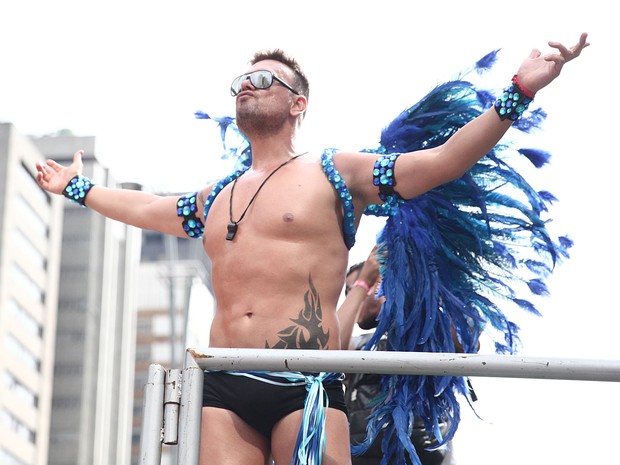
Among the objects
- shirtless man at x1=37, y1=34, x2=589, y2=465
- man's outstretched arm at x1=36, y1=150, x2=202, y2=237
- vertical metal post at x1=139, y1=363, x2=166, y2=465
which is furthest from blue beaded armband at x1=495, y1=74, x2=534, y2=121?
vertical metal post at x1=139, y1=363, x2=166, y2=465

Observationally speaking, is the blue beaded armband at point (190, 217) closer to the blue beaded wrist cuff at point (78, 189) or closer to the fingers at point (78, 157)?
the blue beaded wrist cuff at point (78, 189)

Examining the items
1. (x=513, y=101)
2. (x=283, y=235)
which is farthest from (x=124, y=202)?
(x=513, y=101)

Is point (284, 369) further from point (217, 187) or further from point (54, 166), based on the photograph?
point (54, 166)

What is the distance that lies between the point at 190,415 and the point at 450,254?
5.05 feet

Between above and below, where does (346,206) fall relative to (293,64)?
below

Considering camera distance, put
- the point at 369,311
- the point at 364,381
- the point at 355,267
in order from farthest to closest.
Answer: the point at 355,267, the point at 369,311, the point at 364,381

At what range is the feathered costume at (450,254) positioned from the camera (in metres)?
4.20

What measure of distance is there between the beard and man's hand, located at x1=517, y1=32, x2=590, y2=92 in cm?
89

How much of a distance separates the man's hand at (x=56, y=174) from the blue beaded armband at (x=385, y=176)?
139cm

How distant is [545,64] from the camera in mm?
3637

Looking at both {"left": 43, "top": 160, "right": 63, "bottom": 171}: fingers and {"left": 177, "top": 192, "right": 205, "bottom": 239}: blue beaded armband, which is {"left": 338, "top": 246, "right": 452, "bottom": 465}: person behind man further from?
{"left": 43, "top": 160, "right": 63, "bottom": 171}: fingers

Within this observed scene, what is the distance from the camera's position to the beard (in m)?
4.11

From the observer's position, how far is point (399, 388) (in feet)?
13.8

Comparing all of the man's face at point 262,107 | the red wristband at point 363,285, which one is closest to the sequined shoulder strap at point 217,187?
the man's face at point 262,107
